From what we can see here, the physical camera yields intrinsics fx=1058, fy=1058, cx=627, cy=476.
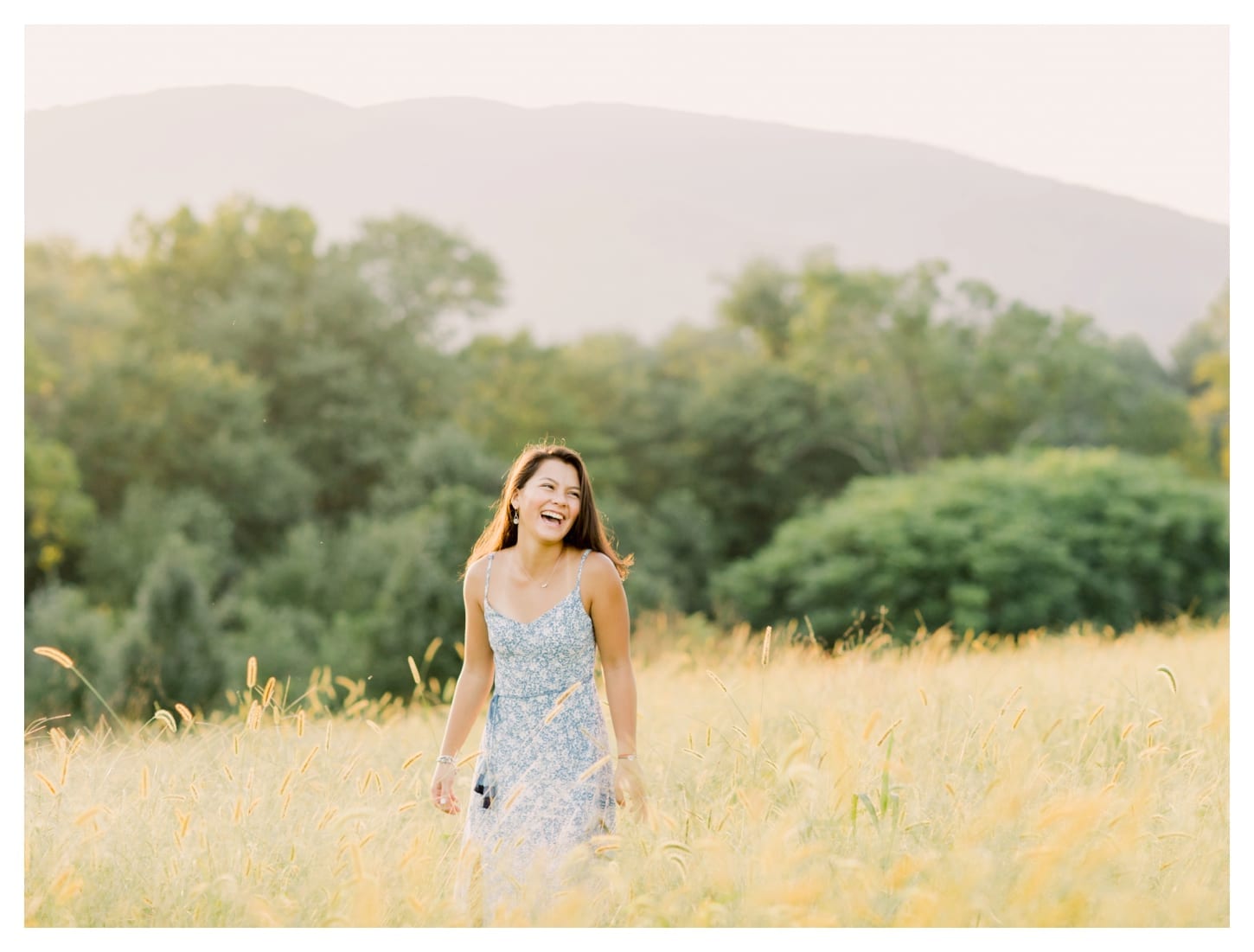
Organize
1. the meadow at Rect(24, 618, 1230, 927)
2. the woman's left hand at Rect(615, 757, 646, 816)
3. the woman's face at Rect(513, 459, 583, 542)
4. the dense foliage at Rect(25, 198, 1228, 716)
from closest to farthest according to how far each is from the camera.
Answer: the meadow at Rect(24, 618, 1230, 927)
the woman's left hand at Rect(615, 757, 646, 816)
the woman's face at Rect(513, 459, 583, 542)
the dense foliage at Rect(25, 198, 1228, 716)

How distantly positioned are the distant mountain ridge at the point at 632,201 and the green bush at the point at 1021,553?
155 inches

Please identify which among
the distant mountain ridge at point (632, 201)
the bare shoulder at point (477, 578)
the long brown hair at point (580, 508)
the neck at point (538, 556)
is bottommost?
the bare shoulder at point (477, 578)

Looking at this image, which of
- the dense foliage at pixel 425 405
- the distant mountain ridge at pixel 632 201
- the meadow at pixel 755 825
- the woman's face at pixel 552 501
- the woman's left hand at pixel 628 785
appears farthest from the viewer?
the dense foliage at pixel 425 405

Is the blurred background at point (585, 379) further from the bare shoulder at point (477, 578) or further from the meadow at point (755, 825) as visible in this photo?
the bare shoulder at point (477, 578)

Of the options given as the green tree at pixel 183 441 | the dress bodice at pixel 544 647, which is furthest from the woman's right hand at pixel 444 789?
the green tree at pixel 183 441

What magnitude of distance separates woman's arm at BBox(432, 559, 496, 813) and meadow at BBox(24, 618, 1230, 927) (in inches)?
6.8

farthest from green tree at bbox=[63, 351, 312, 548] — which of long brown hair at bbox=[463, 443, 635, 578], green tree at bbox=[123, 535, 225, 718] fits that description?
long brown hair at bbox=[463, 443, 635, 578]

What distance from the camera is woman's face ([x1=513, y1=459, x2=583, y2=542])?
3199mm

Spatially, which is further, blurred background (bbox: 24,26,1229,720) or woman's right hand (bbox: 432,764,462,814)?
blurred background (bbox: 24,26,1229,720)

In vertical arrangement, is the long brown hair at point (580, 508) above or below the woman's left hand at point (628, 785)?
above

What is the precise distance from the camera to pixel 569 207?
24.3m

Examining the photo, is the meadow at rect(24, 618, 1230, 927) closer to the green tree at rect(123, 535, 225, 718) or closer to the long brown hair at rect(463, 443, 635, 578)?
the long brown hair at rect(463, 443, 635, 578)

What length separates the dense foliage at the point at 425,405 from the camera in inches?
736
